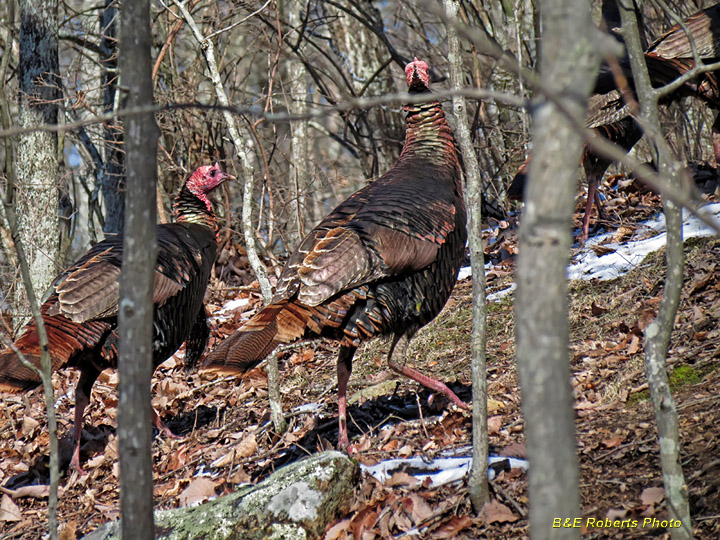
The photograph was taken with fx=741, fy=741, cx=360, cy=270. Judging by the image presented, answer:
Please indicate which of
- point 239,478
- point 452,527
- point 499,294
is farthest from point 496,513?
point 499,294

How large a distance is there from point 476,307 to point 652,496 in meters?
0.99

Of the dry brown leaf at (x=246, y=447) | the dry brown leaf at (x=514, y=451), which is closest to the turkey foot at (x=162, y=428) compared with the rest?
the dry brown leaf at (x=246, y=447)

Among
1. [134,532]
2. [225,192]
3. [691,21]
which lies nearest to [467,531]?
[134,532]

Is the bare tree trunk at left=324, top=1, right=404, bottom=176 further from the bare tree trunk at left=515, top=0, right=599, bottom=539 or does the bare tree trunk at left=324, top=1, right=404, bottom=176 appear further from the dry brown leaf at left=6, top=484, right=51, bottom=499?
the bare tree trunk at left=515, top=0, right=599, bottom=539

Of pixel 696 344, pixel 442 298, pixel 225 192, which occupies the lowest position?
Answer: pixel 696 344

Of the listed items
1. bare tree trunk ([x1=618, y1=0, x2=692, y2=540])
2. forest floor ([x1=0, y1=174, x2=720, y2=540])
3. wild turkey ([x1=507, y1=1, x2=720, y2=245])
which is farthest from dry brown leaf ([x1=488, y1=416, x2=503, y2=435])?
wild turkey ([x1=507, y1=1, x2=720, y2=245])

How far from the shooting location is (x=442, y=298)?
189 inches

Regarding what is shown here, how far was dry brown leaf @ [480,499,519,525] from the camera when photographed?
118 inches

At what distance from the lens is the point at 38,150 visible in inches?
270

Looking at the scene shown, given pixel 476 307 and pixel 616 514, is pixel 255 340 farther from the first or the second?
pixel 616 514

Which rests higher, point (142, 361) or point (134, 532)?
point (142, 361)

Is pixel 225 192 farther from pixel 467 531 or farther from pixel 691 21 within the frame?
pixel 467 531

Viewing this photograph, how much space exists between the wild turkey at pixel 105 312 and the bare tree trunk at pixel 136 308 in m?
2.69

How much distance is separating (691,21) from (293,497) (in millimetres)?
5310
